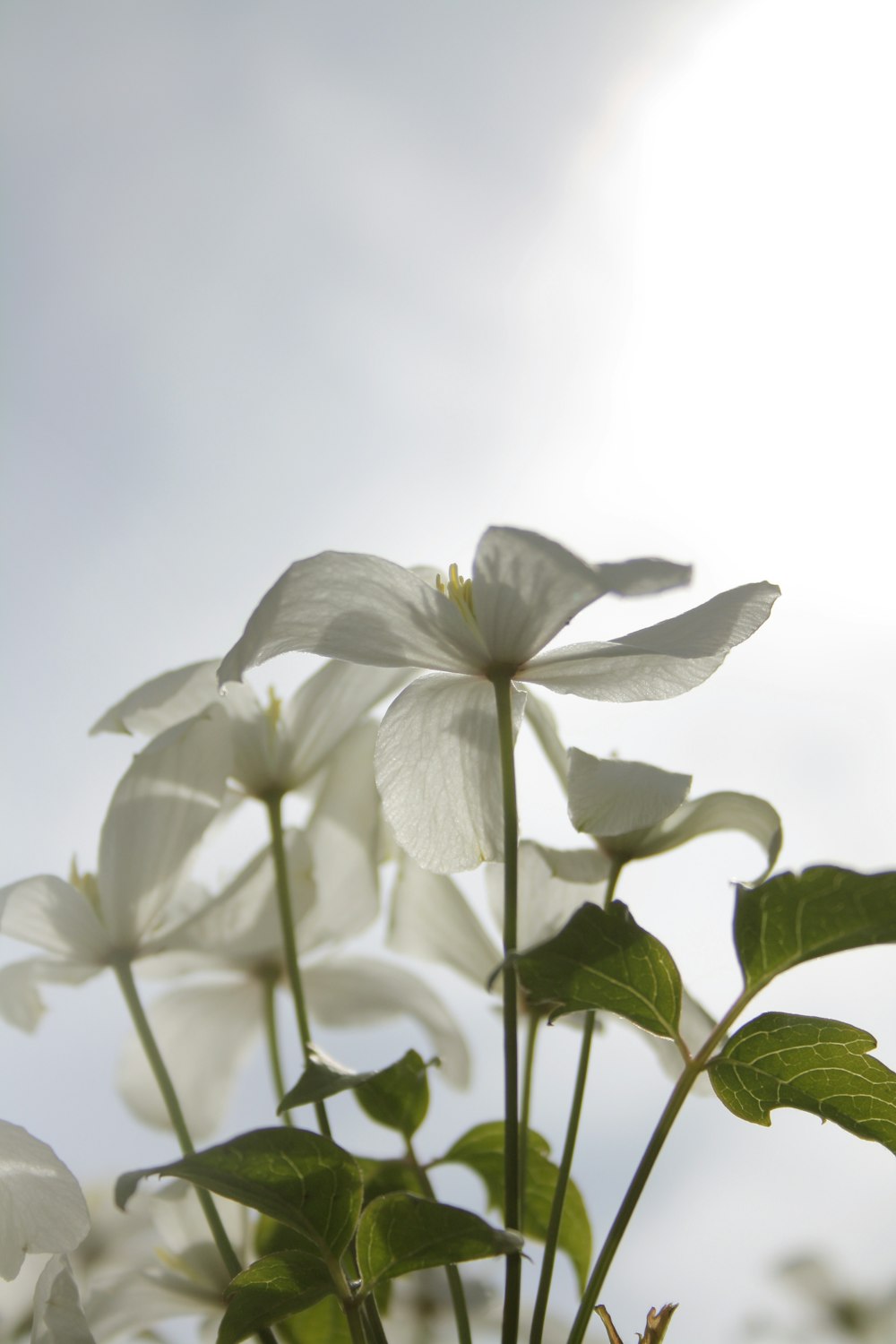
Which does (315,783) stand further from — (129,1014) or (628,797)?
(628,797)

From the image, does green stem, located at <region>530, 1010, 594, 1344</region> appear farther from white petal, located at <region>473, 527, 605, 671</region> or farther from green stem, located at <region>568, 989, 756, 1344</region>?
white petal, located at <region>473, 527, 605, 671</region>

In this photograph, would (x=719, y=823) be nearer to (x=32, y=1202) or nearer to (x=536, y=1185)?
(x=536, y=1185)

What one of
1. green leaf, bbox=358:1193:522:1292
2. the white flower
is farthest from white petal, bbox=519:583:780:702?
green leaf, bbox=358:1193:522:1292

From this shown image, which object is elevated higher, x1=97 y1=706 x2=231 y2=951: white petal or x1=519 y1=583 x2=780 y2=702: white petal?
x1=519 y1=583 x2=780 y2=702: white petal

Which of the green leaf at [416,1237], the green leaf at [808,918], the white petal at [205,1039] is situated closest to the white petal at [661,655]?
the green leaf at [808,918]

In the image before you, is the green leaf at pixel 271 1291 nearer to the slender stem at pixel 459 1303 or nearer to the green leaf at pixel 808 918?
the slender stem at pixel 459 1303

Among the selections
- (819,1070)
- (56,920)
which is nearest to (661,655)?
(819,1070)
